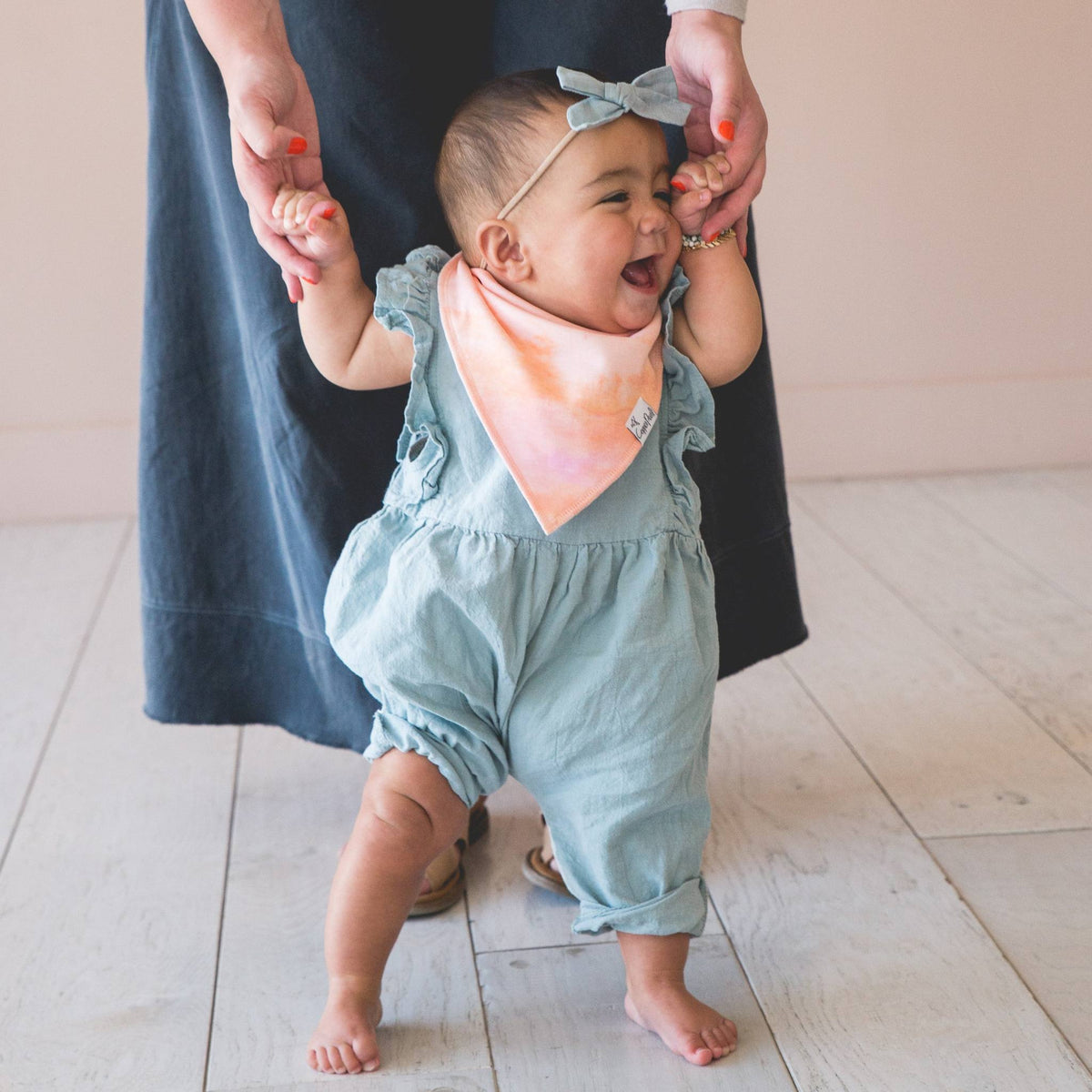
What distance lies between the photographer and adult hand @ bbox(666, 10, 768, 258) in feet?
2.96

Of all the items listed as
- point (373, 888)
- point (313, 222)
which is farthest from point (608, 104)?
point (373, 888)

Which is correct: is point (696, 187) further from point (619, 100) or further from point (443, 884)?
point (443, 884)

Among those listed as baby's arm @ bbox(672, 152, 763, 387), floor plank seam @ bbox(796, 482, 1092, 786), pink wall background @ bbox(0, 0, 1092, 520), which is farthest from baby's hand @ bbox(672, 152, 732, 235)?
pink wall background @ bbox(0, 0, 1092, 520)

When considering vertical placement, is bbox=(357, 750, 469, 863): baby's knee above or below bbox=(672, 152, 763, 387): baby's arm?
below

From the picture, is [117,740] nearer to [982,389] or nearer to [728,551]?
[728,551]

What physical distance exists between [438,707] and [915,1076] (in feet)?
1.36

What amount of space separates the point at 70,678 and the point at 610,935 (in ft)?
2.80

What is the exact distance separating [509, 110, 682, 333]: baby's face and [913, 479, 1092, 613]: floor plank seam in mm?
1091

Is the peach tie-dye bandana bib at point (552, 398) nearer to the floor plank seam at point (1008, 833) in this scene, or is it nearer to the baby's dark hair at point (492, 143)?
the baby's dark hair at point (492, 143)

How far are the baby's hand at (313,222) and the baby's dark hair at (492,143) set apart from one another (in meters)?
0.09

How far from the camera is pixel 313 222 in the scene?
84 centimetres

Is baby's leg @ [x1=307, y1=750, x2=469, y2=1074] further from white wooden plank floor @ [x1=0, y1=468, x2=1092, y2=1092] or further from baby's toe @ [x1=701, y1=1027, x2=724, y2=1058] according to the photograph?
baby's toe @ [x1=701, y1=1027, x2=724, y2=1058]

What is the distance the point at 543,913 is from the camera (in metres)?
1.10

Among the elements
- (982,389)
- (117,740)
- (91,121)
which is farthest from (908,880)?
(91,121)
